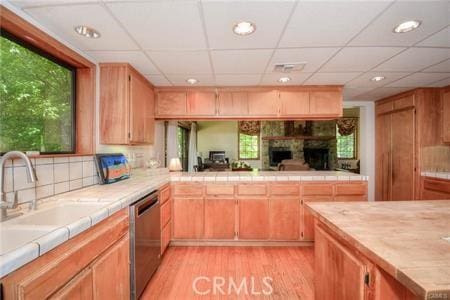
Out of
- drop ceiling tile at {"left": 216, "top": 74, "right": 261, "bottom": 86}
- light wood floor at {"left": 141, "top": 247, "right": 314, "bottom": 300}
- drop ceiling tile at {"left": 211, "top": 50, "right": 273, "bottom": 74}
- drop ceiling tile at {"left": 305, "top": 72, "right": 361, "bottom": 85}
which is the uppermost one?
drop ceiling tile at {"left": 216, "top": 74, "right": 261, "bottom": 86}

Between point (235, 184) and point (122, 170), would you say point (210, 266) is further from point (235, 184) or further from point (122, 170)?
point (122, 170)

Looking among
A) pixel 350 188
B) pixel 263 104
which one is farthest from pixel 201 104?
pixel 350 188

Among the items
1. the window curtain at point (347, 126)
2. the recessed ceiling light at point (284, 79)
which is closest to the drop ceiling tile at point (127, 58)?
the recessed ceiling light at point (284, 79)

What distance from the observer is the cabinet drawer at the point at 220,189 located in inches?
116

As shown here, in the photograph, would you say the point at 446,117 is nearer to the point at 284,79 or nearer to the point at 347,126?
the point at 284,79

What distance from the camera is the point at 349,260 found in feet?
3.67

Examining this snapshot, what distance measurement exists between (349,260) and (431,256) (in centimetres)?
35

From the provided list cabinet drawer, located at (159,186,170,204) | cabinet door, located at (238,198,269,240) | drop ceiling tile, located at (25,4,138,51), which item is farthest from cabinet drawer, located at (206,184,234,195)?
drop ceiling tile, located at (25,4,138,51)

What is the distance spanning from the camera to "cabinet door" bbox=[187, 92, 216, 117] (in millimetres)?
3279

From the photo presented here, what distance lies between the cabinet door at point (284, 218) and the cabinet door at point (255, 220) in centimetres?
8

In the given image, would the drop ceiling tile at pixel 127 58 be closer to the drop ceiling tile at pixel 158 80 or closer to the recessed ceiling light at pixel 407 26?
the drop ceiling tile at pixel 158 80

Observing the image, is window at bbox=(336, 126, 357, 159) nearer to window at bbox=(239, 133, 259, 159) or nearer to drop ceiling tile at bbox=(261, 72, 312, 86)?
window at bbox=(239, 133, 259, 159)

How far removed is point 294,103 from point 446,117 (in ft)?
7.21

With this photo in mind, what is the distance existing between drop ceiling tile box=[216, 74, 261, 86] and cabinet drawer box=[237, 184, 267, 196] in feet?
4.41
